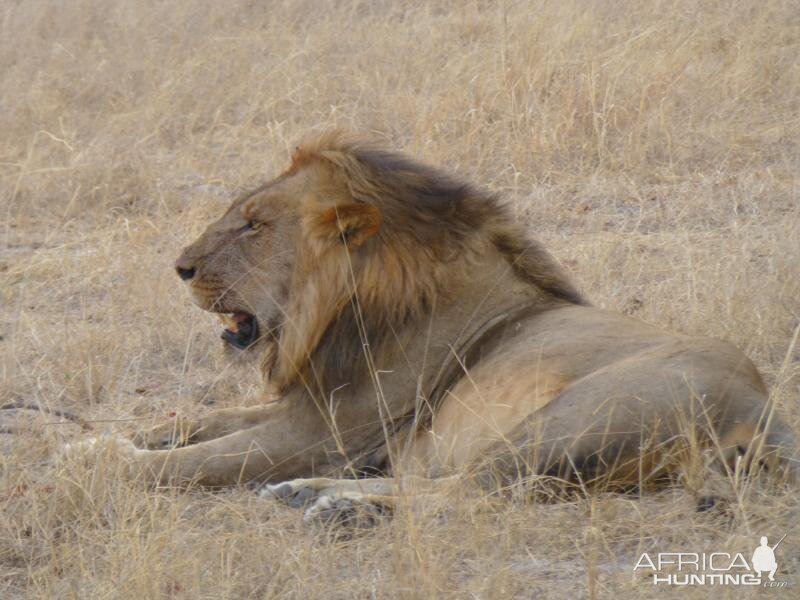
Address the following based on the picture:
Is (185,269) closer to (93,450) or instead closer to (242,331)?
(242,331)

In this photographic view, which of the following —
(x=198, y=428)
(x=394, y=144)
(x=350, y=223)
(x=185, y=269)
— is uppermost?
(x=350, y=223)

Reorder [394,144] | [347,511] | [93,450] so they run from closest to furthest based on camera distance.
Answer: [347,511], [93,450], [394,144]

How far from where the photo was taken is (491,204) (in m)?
3.70

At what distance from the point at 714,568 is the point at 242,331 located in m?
1.64

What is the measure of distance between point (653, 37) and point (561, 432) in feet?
17.0

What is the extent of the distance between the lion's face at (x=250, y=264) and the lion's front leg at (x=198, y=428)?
9.1 inches

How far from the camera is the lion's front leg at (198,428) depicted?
12.5 ft

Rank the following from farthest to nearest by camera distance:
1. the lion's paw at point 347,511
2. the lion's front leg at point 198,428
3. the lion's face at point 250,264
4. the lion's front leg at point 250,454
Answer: the lion's front leg at point 198,428
the lion's face at point 250,264
the lion's front leg at point 250,454
the lion's paw at point 347,511

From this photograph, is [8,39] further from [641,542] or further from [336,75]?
[641,542]

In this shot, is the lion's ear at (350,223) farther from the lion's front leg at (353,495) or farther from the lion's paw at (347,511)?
the lion's paw at (347,511)

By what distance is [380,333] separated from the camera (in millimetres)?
3547

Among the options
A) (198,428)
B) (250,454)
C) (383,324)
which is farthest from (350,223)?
(198,428)

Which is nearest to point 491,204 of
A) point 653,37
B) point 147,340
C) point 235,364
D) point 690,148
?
point 235,364

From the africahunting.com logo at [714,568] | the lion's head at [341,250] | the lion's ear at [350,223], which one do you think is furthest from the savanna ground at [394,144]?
the lion's ear at [350,223]
